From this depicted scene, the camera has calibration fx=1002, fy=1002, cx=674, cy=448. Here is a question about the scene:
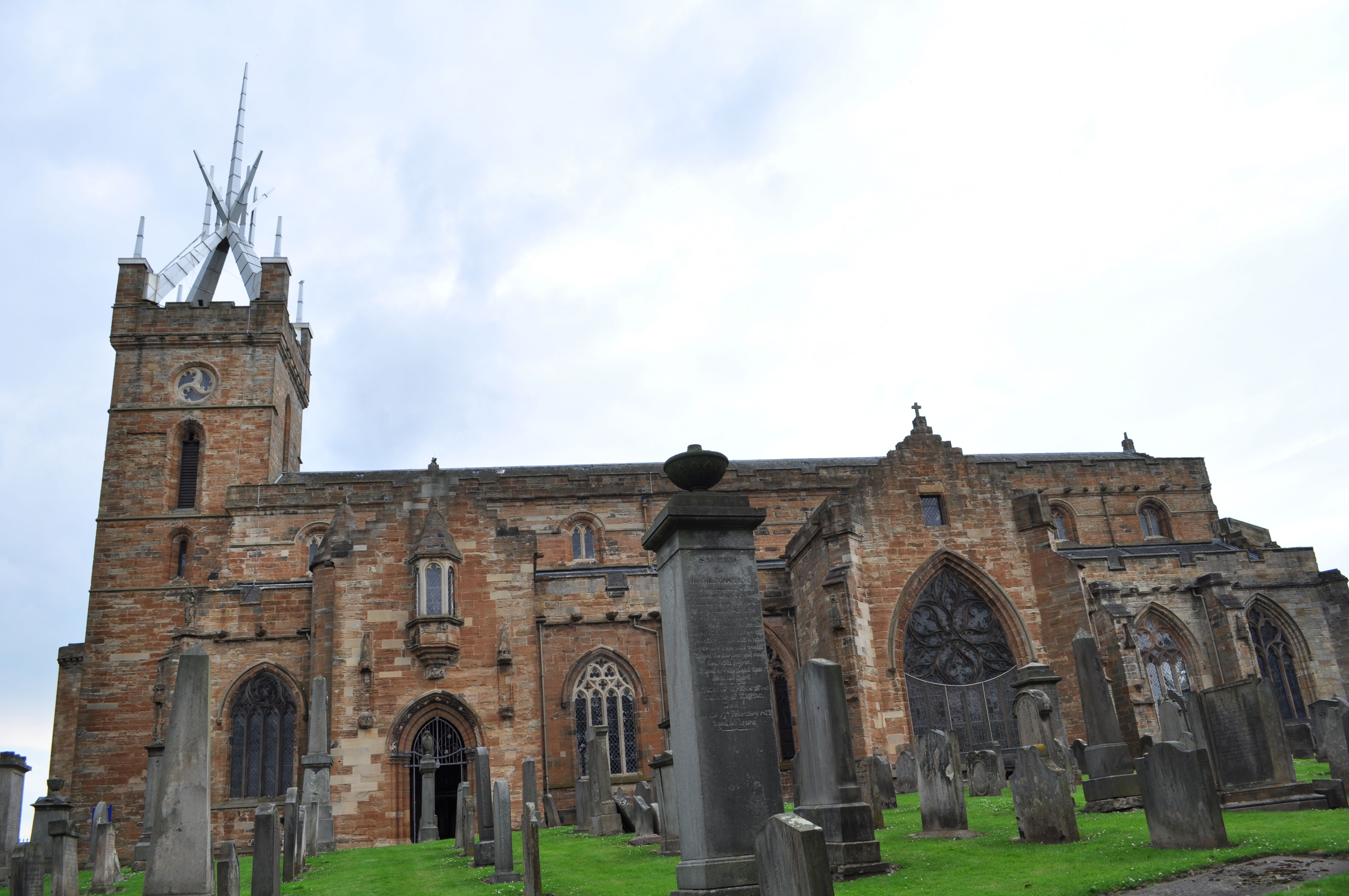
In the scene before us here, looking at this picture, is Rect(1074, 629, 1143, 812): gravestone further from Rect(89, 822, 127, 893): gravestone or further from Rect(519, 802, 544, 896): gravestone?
Rect(89, 822, 127, 893): gravestone

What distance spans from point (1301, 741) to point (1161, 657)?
19.2 feet

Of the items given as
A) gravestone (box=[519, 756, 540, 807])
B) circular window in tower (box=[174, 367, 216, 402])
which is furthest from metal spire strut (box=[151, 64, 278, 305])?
gravestone (box=[519, 756, 540, 807])

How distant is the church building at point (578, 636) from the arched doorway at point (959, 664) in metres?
0.05

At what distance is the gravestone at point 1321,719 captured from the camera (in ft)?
50.6

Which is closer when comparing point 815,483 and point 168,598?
point 168,598

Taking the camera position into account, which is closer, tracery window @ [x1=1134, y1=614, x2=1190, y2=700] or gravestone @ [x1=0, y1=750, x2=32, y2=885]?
gravestone @ [x1=0, y1=750, x2=32, y2=885]

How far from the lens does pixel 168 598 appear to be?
3322 cm

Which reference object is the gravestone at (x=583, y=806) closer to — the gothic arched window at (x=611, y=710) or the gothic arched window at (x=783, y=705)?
the gothic arched window at (x=611, y=710)

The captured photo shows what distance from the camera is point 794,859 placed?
6301mm

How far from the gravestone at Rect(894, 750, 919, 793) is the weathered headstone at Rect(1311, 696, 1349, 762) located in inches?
278

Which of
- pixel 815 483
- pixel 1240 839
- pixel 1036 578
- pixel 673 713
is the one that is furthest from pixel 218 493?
pixel 1240 839

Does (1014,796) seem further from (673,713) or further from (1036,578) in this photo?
(1036,578)

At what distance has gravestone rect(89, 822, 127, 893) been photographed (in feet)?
51.3

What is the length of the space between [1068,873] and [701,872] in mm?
4088
